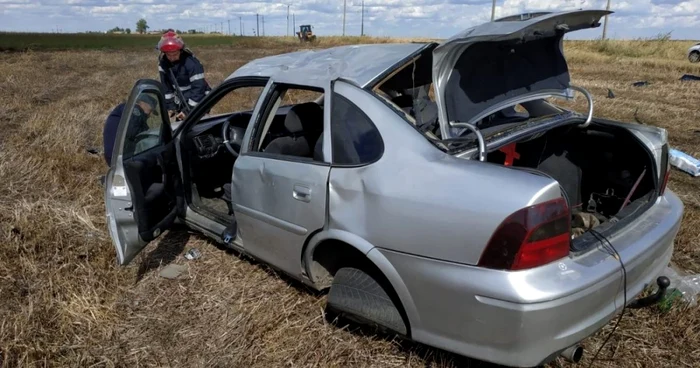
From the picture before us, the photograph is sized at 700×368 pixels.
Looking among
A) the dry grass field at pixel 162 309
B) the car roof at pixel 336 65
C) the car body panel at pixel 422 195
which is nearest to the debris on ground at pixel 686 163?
the dry grass field at pixel 162 309

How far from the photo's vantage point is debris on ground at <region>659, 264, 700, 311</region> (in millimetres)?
2875

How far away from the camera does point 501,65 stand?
9.55 ft

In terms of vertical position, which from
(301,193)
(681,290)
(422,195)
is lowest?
(681,290)

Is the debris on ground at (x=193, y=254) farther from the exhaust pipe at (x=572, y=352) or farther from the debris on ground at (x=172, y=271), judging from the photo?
the exhaust pipe at (x=572, y=352)

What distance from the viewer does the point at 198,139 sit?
401 centimetres

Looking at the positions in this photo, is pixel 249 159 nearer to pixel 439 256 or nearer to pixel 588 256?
pixel 439 256

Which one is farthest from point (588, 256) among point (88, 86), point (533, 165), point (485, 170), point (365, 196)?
point (88, 86)

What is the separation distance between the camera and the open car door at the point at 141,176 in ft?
10.3

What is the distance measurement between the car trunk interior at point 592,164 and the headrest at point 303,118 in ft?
3.82

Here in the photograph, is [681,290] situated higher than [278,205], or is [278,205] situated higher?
[278,205]

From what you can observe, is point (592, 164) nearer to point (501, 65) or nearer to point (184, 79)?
point (501, 65)

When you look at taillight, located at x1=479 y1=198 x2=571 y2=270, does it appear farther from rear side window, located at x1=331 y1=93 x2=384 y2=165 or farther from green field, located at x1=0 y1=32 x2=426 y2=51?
green field, located at x1=0 y1=32 x2=426 y2=51

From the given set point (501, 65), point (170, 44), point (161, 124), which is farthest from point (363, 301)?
point (170, 44)

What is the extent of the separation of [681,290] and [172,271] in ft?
10.5
